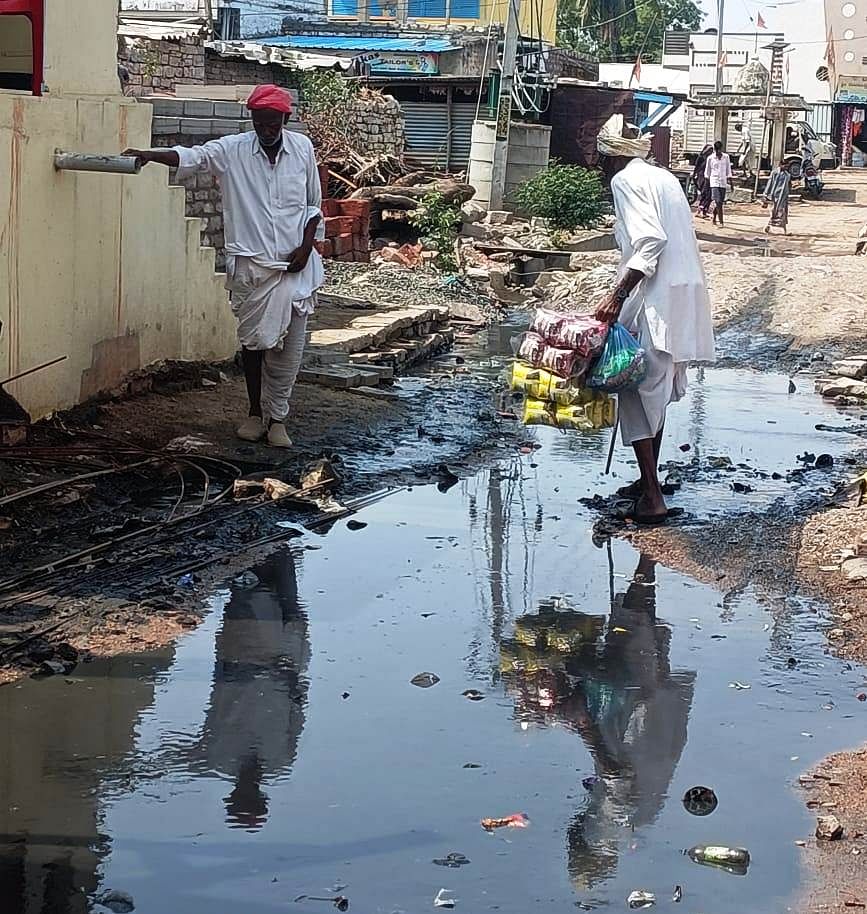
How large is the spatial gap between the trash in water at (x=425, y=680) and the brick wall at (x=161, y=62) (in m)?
16.1

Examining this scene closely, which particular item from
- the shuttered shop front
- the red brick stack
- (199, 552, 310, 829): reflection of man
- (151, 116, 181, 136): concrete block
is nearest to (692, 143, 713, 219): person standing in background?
the shuttered shop front

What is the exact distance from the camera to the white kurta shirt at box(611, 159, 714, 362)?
6504 millimetres

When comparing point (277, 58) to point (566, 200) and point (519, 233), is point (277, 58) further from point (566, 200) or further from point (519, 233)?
point (566, 200)

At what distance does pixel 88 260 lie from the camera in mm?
7789

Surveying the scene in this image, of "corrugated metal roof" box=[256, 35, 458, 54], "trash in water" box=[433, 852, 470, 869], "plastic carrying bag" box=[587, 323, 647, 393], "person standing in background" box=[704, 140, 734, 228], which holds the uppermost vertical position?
"corrugated metal roof" box=[256, 35, 458, 54]

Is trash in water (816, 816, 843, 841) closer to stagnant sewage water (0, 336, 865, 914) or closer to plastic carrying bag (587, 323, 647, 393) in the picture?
stagnant sewage water (0, 336, 865, 914)

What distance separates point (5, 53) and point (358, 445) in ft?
15.0

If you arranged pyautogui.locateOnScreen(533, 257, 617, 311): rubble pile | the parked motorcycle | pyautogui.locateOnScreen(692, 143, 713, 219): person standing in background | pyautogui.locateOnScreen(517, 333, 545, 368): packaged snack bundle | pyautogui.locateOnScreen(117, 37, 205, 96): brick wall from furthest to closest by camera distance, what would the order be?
1. the parked motorcycle
2. pyautogui.locateOnScreen(692, 143, 713, 219): person standing in background
3. pyautogui.locateOnScreen(117, 37, 205, 96): brick wall
4. pyautogui.locateOnScreen(533, 257, 617, 311): rubble pile
5. pyautogui.locateOnScreen(517, 333, 545, 368): packaged snack bundle

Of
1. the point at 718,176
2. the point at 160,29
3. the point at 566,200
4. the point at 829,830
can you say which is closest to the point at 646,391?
the point at 829,830

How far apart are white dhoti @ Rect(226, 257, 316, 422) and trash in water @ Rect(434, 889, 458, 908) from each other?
15.3 ft

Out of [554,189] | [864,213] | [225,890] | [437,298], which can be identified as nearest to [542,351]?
[225,890]

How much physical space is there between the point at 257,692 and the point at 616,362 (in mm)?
2763

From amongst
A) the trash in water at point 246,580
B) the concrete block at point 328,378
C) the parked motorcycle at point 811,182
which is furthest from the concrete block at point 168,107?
the parked motorcycle at point 811,182

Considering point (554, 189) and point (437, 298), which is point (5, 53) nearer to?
point (437, 298)
